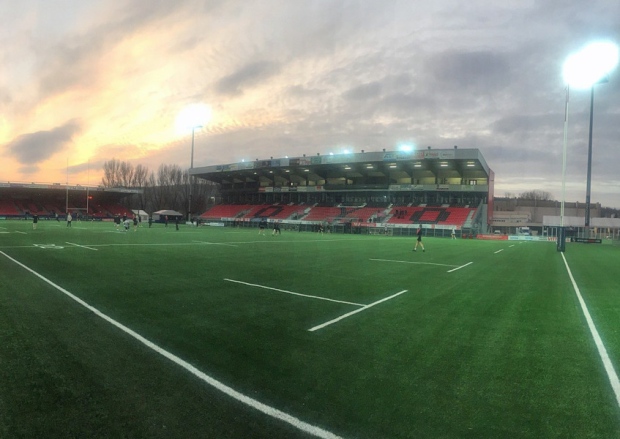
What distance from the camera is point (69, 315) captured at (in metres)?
7.03

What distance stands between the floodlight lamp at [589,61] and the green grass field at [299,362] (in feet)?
76.9

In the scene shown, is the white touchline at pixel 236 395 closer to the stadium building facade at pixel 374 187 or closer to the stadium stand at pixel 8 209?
the stadium building facade at pixel 374 187

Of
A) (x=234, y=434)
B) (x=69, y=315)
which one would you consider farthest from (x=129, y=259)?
(x=234, y=434)

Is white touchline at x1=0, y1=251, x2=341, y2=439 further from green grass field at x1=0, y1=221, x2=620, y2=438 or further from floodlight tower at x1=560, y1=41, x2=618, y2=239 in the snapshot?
floodlight tower at x1=560, y1=41, x2=618, y2=239

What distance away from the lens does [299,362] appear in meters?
5.10

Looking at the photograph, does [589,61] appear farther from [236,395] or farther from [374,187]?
[374,187]

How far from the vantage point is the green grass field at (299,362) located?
3.61 metres

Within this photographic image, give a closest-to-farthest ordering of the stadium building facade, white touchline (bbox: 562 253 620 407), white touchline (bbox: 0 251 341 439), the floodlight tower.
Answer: white touchline (bbox: 0 251 341 439)
white touchline (bbox: 562 253 620 407)
the floodlight tower
the stadium building facade

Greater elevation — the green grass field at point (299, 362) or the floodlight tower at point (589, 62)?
the floodlight tower at point (589, 62)

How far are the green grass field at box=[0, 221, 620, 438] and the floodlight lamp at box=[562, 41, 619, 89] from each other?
2345 cm

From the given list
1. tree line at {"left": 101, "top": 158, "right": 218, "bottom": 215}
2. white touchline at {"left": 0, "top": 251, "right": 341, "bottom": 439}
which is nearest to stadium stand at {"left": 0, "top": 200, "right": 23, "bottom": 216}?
tree line at {"left": 101, "top": 158, "right": 218, "bottom": 215}

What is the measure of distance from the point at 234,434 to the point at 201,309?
15.6ft

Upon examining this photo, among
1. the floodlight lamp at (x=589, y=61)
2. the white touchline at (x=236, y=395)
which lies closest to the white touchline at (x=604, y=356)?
the white touchline at (x=236, y=395)

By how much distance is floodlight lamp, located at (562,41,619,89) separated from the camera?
26703mm
